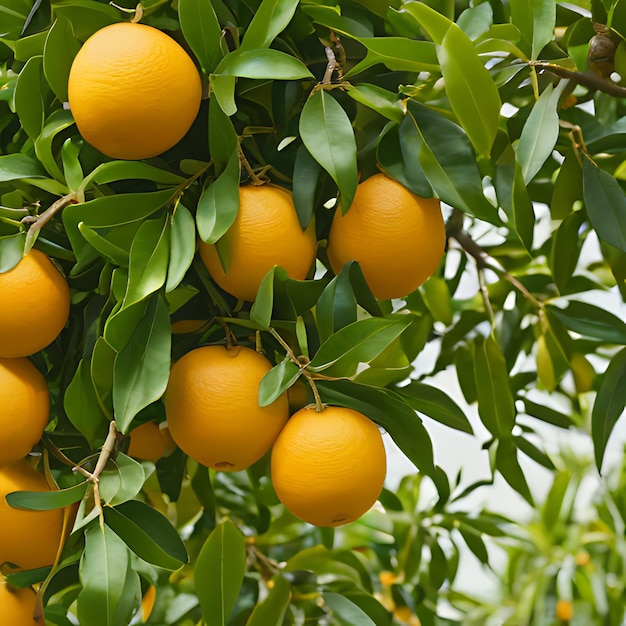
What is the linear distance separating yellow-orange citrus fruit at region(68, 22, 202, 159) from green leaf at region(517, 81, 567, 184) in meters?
0.19

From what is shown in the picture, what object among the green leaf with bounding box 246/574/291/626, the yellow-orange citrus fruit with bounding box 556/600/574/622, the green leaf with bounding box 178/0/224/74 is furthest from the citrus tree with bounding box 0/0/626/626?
the yellow-orange citrus fruit with bounding box 556/600/574/622

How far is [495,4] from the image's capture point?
0.57 metres

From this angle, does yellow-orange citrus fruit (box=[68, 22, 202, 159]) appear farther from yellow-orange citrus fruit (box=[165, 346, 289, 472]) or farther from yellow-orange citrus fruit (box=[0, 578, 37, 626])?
yellow-orange citrus fruit (box=[0, 578, 37, 626])

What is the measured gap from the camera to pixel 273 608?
638mm

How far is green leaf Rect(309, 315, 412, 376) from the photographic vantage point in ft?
1.43

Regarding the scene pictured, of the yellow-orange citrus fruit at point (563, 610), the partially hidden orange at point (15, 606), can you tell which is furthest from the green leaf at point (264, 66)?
the yellow-orange citrus fruit at point (563, 610)

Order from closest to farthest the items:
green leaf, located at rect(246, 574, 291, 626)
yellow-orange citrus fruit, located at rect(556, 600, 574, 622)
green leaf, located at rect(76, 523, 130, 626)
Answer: green leaf, located at rect(76, 523, 130, 626)
green leaf, located at rect(246, 574, 291, 626)
yellow-orange citrus fruit, located at rect(556, 600, 574, 622)

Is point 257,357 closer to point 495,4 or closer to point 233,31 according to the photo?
point 233,31

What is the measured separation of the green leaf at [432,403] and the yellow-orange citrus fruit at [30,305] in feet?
0.70

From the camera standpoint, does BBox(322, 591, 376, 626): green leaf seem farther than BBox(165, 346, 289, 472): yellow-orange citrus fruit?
Yes

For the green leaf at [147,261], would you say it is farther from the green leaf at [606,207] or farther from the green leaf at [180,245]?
the green leaf at [606,207]

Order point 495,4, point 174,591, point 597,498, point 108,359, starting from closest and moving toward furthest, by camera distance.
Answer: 1. point 108,359
2. point 495,4
3. point 174,591
4. point 597,498

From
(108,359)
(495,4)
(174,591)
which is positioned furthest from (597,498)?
(108,359)

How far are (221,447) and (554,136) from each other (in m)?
0.26
